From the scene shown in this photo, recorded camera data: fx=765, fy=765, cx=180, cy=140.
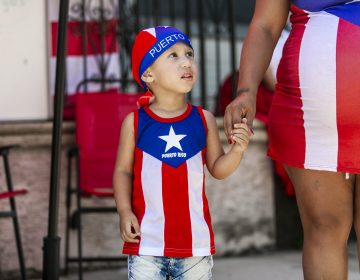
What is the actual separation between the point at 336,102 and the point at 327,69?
0.10m

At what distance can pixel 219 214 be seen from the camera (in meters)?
5.38

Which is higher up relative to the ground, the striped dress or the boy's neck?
the boy's neck

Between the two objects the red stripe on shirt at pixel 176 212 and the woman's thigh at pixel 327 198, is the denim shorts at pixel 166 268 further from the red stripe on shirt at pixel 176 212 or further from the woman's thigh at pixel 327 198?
the woman's thigh at pixel 327 198

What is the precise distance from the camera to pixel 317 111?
2350 millimetres

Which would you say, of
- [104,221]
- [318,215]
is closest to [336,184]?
[318,215]

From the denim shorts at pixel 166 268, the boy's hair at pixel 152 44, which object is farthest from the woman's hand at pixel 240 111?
the denim shorts at pixel 166 268

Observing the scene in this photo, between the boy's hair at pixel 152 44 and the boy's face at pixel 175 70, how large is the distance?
0.06ft

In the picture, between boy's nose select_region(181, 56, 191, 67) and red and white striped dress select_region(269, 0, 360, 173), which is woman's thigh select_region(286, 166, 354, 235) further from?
boy's nose select_region(181, 56, 191, 67)

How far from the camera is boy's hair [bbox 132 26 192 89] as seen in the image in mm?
2697

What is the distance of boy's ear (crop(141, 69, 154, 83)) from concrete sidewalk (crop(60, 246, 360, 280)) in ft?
7.59

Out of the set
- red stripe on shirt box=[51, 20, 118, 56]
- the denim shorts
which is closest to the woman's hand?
the denim shorts

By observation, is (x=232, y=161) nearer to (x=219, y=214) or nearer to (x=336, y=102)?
(x=336, y=102)

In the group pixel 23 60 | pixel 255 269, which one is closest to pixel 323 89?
pixel 255 269

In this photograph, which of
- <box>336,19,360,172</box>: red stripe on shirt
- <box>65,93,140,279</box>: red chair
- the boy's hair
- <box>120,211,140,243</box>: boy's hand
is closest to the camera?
<box>336,19,360,172</box>: red stripe on shirt
